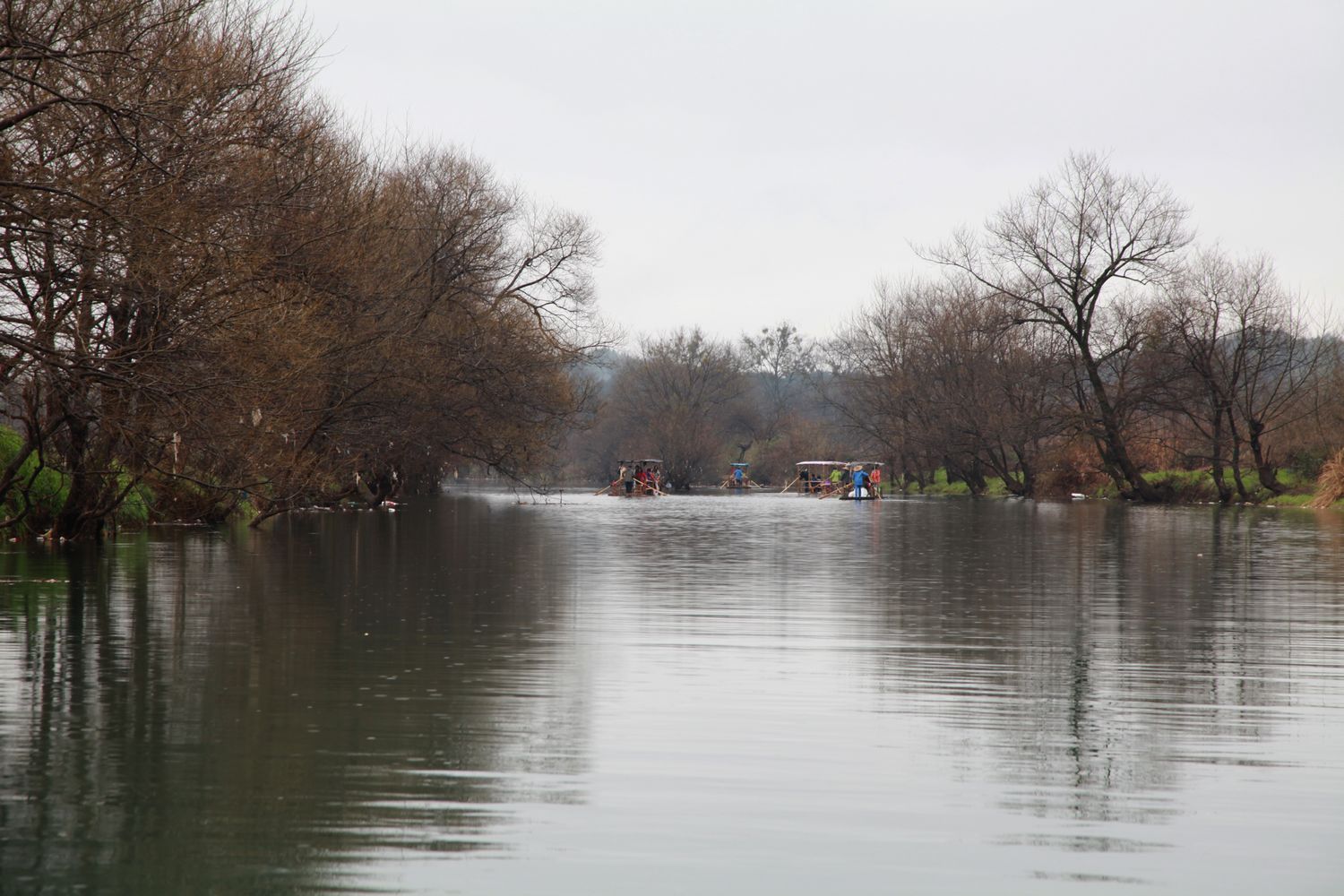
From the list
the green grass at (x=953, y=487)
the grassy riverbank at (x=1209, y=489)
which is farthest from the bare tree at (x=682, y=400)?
the grassy riverbank at (x=1209, y=489)

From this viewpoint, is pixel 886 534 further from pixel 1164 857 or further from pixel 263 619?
pixel 1164 857

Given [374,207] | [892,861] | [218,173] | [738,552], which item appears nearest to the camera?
[892,861]

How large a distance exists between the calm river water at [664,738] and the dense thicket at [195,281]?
282cm

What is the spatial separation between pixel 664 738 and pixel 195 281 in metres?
11.2

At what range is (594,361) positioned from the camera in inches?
1964

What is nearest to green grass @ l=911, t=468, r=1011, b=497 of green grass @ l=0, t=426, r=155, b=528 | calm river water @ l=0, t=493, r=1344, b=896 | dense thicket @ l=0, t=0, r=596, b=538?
dense thicket @ l=0, t=0, r=596, b=538

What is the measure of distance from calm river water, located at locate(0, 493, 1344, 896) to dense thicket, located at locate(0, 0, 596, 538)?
2.82 m

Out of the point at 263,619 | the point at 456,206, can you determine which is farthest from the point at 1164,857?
the point at 456,206

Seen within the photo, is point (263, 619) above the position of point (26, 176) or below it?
below

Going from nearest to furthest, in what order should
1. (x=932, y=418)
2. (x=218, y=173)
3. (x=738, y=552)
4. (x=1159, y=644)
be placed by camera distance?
(x=1159, y=644) < (x=218, y=173) < (x=738, y=552) < (x=932, y=418)

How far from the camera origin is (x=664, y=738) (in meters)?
7.79

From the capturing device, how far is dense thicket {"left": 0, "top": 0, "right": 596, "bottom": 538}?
14.6m

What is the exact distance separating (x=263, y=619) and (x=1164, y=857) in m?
9.73

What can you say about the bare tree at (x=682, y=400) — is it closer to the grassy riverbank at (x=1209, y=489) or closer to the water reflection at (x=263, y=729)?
the grassy riverbank at (x=1209, y=489)
